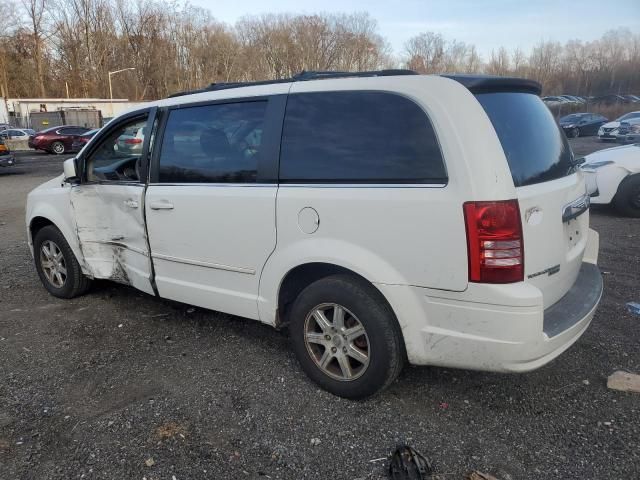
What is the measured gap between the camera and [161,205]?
11.9ft

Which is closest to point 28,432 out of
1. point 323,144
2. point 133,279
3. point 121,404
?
point 121,404

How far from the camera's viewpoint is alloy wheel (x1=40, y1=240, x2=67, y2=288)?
15.6 ft

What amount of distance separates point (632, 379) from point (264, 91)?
2.92 meters

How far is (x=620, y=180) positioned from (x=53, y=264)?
774 centimetres

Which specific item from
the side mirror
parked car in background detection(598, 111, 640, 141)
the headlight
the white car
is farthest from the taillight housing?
parked car in background detection(598, 111, 640, 141)

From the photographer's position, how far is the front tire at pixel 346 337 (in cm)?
274

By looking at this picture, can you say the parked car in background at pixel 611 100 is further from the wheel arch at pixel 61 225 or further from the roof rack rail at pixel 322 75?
the wheel arch at pixel 61 225

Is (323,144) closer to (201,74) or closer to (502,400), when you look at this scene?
(502,400)

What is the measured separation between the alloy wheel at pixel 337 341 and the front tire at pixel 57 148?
94.9ft

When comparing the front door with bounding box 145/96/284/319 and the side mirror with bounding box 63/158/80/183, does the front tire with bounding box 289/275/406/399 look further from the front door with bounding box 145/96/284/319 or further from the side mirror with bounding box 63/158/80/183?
the side mirror with bounding box 63/158/80/183

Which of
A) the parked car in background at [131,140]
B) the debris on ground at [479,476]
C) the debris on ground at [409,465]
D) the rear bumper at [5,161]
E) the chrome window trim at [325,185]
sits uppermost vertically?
the rear bumper at [5,161]

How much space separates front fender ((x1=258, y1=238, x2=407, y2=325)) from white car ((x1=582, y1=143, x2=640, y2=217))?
630 centimetres

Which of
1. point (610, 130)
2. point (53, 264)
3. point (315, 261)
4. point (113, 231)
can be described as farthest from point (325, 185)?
point (610, 130)

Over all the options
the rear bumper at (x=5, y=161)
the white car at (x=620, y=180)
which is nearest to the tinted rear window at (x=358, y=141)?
Result: the white car at (x=620, y=180)
